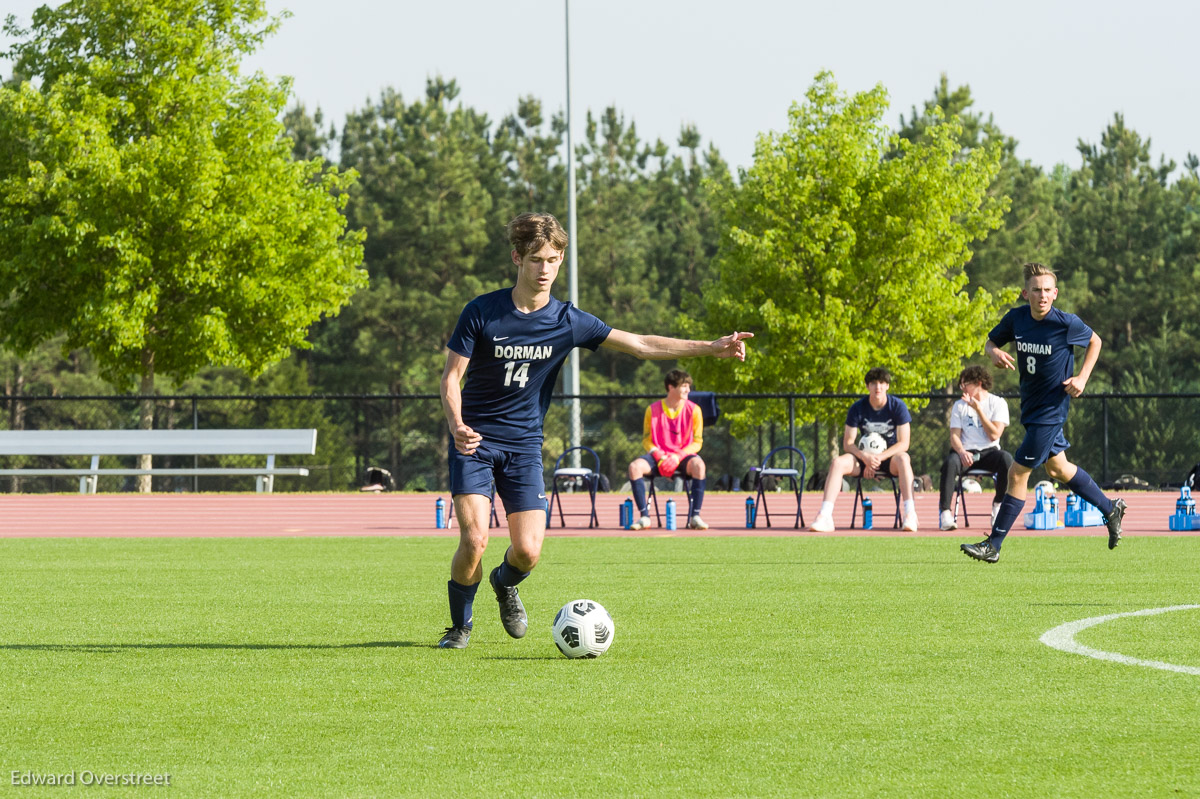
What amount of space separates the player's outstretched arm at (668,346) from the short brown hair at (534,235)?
57 cm

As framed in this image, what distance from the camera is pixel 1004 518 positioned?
10.7 m

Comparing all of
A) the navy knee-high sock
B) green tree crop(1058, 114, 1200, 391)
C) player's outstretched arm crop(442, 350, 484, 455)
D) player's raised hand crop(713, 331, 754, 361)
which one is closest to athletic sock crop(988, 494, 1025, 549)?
player's raised hand crop(713, 331, 754, 361)

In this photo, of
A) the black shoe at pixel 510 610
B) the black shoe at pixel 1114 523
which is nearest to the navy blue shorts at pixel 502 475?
the black shoe at pixel 510 610

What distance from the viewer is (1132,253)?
59.6 metres

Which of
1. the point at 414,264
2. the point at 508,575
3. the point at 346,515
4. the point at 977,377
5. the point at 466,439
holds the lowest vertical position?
the point at 346,515

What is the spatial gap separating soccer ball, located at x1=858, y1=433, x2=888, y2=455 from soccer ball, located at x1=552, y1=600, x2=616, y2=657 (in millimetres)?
9530

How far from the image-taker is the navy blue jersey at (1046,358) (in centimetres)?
1071

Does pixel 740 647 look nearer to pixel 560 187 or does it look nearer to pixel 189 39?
pixel 189 39

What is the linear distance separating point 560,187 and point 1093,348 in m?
49.4

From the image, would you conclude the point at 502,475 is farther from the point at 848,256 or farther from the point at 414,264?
the point at 414,264

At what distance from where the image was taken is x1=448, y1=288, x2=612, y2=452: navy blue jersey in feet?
22.4

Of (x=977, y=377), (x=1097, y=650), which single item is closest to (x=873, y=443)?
(x=977, y=377)

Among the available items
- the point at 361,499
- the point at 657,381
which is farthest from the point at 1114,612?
the point at 657,381

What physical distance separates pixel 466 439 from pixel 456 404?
176 millimetres
